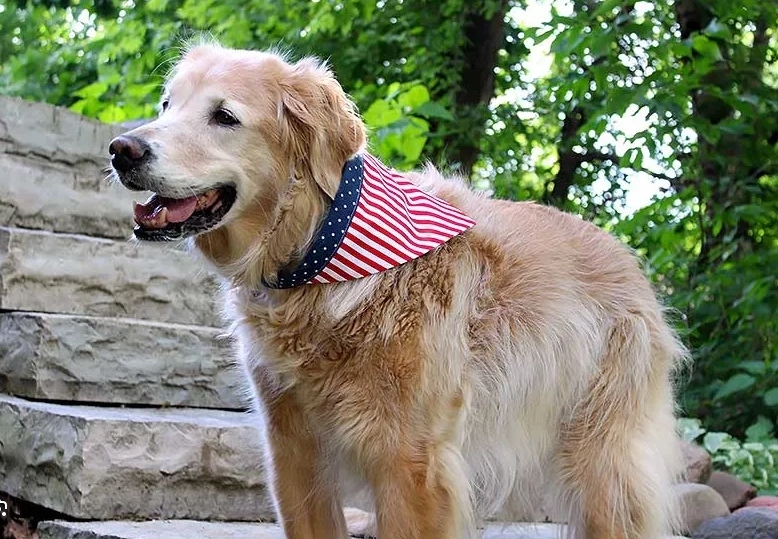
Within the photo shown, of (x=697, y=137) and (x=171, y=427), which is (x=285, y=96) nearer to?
(x=171, y=427)

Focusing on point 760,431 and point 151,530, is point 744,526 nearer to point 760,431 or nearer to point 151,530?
point 760,431

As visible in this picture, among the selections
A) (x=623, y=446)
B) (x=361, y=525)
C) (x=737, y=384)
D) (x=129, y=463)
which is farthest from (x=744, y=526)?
(x=129, y=463)

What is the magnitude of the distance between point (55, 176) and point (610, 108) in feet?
8.30

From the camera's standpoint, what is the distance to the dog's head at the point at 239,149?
7.61 ft

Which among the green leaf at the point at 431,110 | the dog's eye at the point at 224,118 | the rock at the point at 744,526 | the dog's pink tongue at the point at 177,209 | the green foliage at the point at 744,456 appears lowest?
the green foliage at the point at 744,456

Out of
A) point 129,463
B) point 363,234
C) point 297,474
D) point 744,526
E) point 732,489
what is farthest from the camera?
point 732,489

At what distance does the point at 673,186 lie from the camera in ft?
21.4

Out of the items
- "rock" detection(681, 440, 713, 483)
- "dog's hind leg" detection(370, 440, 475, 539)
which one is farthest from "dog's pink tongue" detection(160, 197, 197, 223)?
"rock" detection(681, 440, 713, 483)

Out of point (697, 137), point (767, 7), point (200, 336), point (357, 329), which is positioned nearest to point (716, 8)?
point (767, 7)

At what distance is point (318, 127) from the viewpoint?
243cm

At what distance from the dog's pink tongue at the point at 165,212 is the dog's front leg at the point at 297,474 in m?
0.55

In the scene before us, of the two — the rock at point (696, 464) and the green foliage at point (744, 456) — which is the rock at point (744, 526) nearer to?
the rock at point (696, 464)

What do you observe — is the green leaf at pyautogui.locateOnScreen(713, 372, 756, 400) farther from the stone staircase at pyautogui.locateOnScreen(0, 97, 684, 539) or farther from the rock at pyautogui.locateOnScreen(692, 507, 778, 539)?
the stone staircase at pyautogui.locateOnScreen(0, 97, 684, 539)

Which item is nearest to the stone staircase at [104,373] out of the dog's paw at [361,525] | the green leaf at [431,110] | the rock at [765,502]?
the dog's paw at [361,525]
